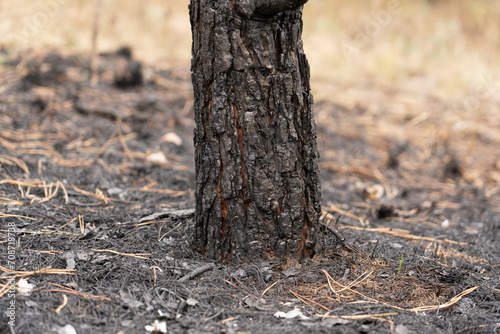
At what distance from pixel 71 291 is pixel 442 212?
2.73m

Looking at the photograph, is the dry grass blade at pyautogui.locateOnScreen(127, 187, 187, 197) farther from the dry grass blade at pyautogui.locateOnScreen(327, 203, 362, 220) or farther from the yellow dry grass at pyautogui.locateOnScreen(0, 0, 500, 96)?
the yellow dry grass at pyautogui.locateOnScreen(0, 0, 500, 96)

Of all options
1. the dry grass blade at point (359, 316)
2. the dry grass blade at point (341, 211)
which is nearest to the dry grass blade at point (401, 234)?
the dry grass blade at point (341, 211)

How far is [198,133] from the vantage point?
1.88 meters

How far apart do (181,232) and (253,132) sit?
73 cm

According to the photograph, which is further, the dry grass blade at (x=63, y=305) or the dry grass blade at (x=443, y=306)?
the dry grass blade at (x=443, y=306)

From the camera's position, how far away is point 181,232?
7.32 feet

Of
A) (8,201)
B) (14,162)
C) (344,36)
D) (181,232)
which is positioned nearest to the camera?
(181,232)

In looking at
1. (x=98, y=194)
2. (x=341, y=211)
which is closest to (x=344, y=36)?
(x=341, y=211)

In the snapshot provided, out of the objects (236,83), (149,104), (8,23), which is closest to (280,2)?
(236,83)

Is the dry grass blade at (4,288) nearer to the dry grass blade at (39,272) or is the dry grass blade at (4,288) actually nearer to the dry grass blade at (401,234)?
the dry grass blade at (39,272)

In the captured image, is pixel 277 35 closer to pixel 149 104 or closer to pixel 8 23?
pixel 149 104

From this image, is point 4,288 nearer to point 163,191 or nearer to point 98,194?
point 98,194

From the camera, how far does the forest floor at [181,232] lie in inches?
64.9

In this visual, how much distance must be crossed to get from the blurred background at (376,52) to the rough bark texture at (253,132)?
262 centimetres
